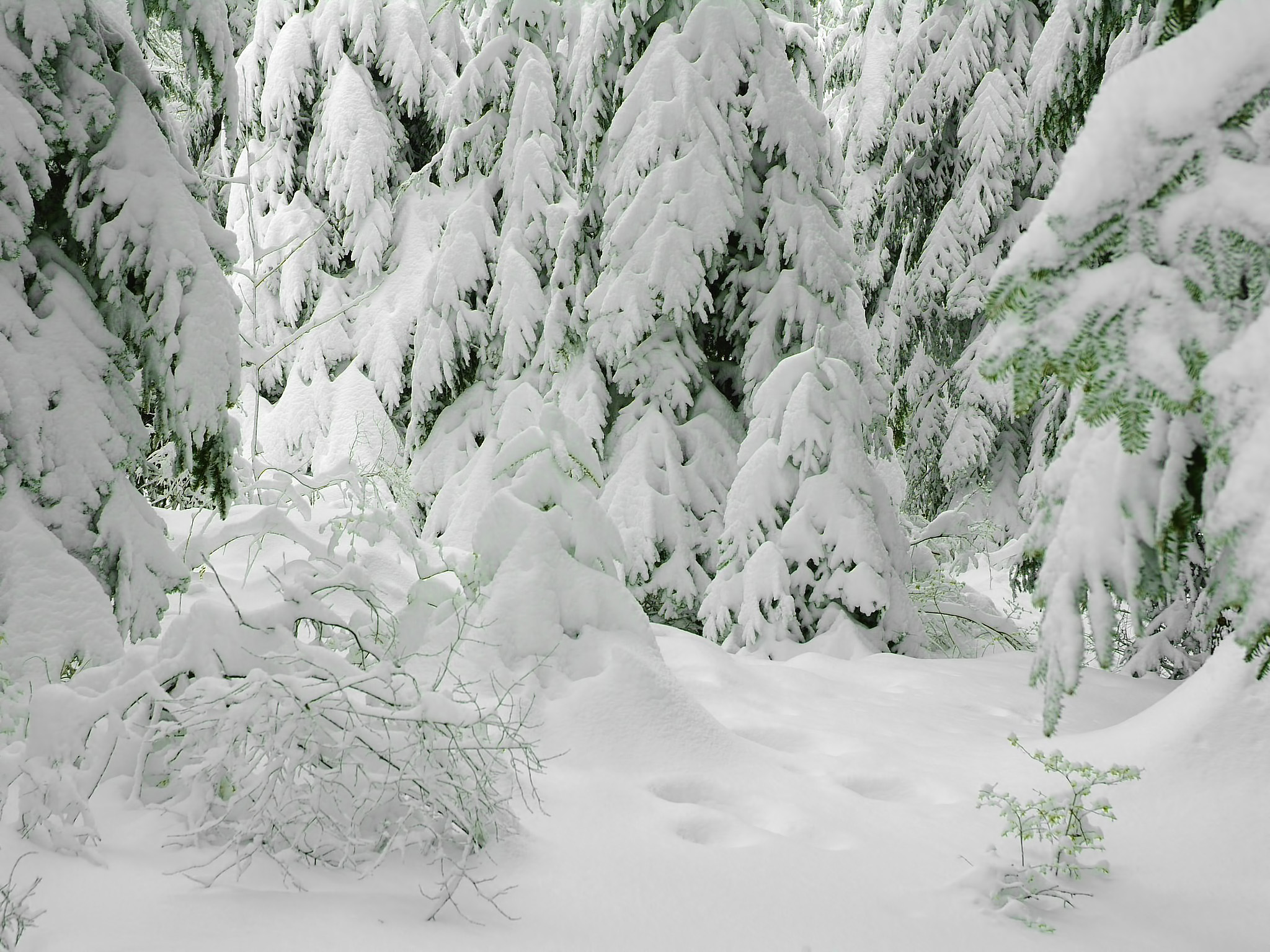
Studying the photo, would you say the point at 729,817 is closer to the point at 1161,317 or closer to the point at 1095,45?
the point at 1161,317

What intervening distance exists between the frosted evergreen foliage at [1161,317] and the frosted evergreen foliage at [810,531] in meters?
4.25

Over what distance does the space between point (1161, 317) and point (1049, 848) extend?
2.24m

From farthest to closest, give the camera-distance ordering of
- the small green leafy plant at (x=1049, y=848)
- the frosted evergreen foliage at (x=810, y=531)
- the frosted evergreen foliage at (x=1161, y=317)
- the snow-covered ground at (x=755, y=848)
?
the frosted evergreen foliage at (x=810, y=531) → the small green leafy plant at (x=1049, y=848) → the snow-covered ground at (x=755, y=848) → the frosted evergreen foliage at (x=1161, y=317)

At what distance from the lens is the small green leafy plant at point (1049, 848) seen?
2.68 meters

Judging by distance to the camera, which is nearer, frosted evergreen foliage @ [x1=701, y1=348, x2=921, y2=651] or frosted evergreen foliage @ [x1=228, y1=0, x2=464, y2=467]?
frosted evergreen foliage @ [x1=701, y1=348, x2=921, y2=651]

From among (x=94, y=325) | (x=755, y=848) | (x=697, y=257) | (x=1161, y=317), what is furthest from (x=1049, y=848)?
(x=697, y=257)

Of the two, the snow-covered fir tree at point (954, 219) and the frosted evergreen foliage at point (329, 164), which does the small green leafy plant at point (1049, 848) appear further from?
the snow-covered fir tree at point (954, 219)

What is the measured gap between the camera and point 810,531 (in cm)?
582

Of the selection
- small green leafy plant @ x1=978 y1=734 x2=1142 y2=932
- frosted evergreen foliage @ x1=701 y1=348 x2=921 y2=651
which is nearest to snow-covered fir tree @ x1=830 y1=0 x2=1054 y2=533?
frosted evergreen foliage @ x1=701 y1=348 x2=921 y2=651

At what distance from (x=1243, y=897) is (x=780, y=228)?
193 inches

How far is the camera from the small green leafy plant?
268cm

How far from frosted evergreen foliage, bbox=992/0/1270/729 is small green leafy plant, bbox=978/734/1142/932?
145 cm

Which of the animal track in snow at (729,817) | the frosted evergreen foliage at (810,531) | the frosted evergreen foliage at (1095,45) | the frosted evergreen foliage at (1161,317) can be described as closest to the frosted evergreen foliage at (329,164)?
the frosted evergreen foliage at (810,531)

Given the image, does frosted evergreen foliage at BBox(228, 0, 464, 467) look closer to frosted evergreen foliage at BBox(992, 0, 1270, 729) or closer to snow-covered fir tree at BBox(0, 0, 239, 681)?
snow-covered fir tree at BBox(0, 0, 239, 681)
